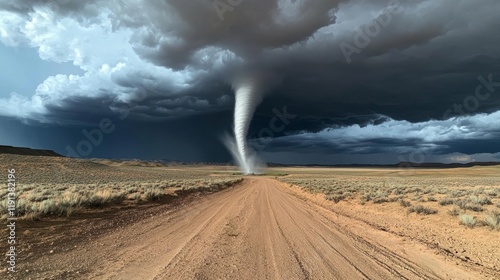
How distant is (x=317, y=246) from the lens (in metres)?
8.87

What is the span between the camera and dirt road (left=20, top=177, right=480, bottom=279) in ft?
20.8

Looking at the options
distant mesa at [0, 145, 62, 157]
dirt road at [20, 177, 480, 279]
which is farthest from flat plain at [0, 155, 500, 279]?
distant mesa at [0, 145, 62, 157]

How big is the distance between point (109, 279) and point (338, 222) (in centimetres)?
1009

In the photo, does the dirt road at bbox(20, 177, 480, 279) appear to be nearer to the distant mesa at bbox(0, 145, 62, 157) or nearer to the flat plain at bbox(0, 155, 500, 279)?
the flat plain at bbox(0, 155, 500, 279)

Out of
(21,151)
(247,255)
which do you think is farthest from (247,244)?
(21,151)

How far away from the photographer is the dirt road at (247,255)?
6336 mm

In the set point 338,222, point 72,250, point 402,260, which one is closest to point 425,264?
point 402,260

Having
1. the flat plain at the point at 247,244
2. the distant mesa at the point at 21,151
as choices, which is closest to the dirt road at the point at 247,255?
the flat plain at the point at 247,244

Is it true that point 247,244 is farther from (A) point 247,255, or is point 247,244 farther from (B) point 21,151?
(B) point 21,151

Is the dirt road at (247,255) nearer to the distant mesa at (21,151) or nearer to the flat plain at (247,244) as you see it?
the flat plain at (247,244)

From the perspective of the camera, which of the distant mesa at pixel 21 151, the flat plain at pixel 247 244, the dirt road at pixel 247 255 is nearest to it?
the dirt road at pixel 247 255

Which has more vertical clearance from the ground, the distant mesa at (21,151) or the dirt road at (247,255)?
the distant mesa at (21,151)

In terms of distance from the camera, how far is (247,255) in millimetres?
7727

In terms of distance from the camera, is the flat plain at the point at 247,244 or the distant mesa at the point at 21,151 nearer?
the flat plain at the point at 247,244
